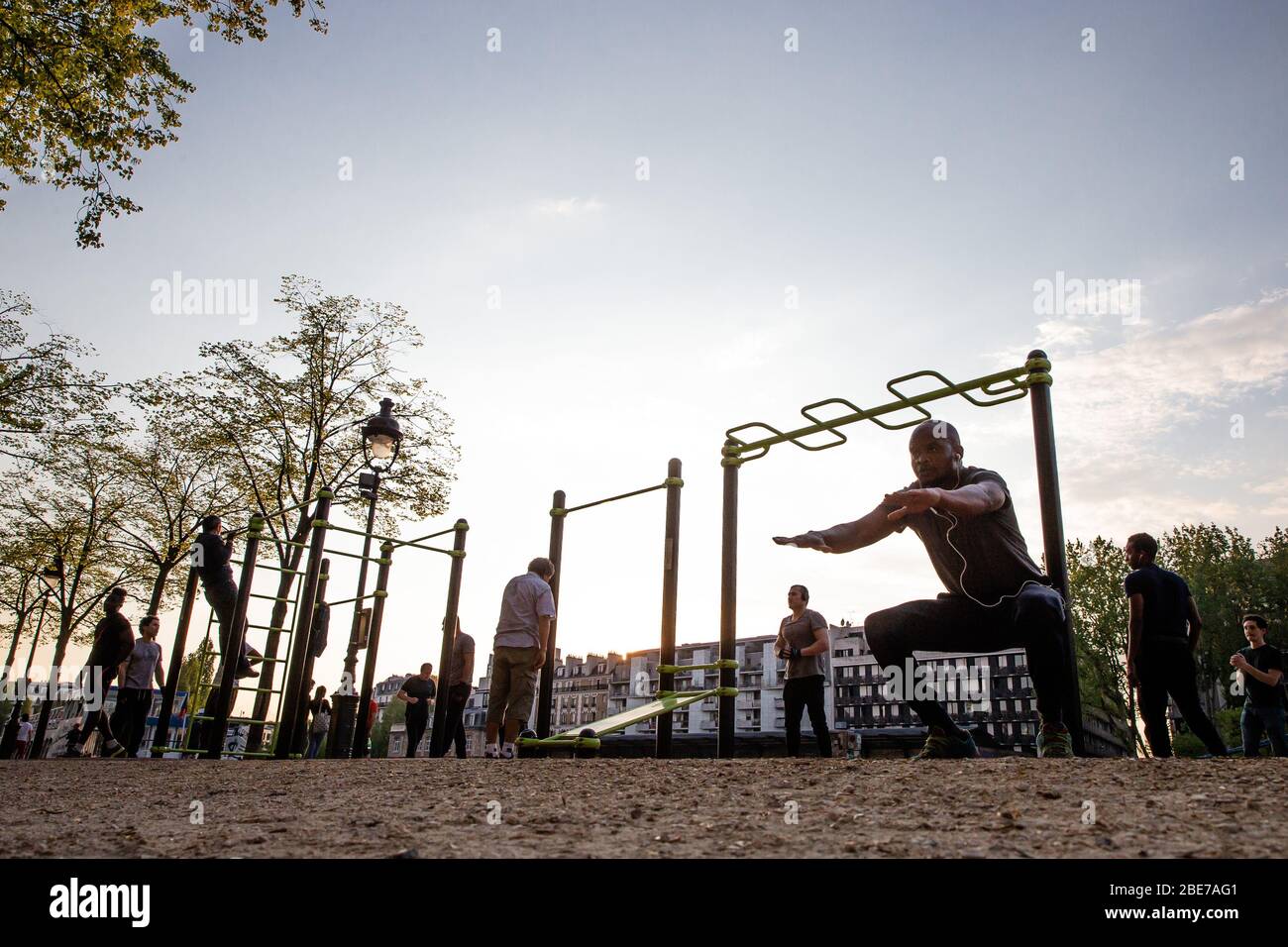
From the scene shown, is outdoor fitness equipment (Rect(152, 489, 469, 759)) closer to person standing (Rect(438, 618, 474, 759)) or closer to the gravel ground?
person standing (Rect(438, 618, 474, 759))

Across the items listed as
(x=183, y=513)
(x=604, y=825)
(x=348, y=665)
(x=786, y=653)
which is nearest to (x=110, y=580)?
(x=183, y=513)

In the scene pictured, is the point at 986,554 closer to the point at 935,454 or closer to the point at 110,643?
the point at 935,454

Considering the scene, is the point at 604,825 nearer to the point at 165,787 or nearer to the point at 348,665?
the point at 165,787

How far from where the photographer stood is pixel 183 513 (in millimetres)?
24031

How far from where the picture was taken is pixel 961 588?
15.4ft

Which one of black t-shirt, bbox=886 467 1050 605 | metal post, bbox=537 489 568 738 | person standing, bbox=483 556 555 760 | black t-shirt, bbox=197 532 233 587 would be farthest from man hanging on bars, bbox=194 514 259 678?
black t-shirt, bbox=886 467 1050 605

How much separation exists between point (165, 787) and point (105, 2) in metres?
9.26

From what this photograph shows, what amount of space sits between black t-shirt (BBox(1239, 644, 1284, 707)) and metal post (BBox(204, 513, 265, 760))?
11.3 m

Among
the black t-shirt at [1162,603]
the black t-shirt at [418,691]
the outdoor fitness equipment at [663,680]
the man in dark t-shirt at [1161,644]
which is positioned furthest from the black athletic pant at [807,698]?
the black t-shirt at [418,691]

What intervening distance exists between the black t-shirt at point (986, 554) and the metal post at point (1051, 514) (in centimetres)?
26

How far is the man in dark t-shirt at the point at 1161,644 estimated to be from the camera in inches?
232

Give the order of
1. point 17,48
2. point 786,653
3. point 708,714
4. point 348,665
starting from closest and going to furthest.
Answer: point 786,653 → point 17,48 → point 348,665 → point 708,714

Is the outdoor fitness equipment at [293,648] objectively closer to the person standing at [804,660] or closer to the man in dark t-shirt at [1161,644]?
the person standing at [804,660]

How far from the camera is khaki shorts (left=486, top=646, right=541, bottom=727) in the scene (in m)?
7.66
